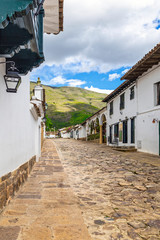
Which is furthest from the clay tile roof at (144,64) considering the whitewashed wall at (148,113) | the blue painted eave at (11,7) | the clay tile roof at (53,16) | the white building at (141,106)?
the blue painted eave at (11,7)

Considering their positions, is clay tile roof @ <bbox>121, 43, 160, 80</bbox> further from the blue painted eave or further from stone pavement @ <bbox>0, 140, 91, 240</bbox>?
the blue painted eave

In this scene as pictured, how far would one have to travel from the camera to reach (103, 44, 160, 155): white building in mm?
12328

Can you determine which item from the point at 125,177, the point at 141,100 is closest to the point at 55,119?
the point at 141,100

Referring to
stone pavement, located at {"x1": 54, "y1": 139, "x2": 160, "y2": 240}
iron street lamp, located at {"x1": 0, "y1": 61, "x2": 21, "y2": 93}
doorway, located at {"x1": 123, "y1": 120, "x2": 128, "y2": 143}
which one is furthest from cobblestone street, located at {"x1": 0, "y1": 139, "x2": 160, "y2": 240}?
doorway, located at {"x1": 123, "y1": 120, "x2": 128, "y2": 143}

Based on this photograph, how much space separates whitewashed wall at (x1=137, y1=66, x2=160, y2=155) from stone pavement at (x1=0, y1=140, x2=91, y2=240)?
8.54m

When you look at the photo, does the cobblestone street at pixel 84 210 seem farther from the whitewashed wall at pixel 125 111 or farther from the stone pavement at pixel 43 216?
the whitewashed wall at pixel 125 111

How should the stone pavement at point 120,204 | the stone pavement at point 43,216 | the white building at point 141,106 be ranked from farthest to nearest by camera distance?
the white building at point 141,106 < the stone pavement at point 120,204 < the stone pavement at point 43,216

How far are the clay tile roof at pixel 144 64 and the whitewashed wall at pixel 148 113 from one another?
1.10ft

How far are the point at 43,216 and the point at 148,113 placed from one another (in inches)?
440

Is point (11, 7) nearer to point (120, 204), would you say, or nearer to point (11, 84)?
point (11, 84)

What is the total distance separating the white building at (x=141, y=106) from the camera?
12.3 meters

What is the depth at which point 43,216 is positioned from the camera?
11.4 feet

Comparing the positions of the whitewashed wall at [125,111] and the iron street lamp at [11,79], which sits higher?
the whitewashed wall at [125,111]

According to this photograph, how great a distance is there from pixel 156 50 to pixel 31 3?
9.53 meters
